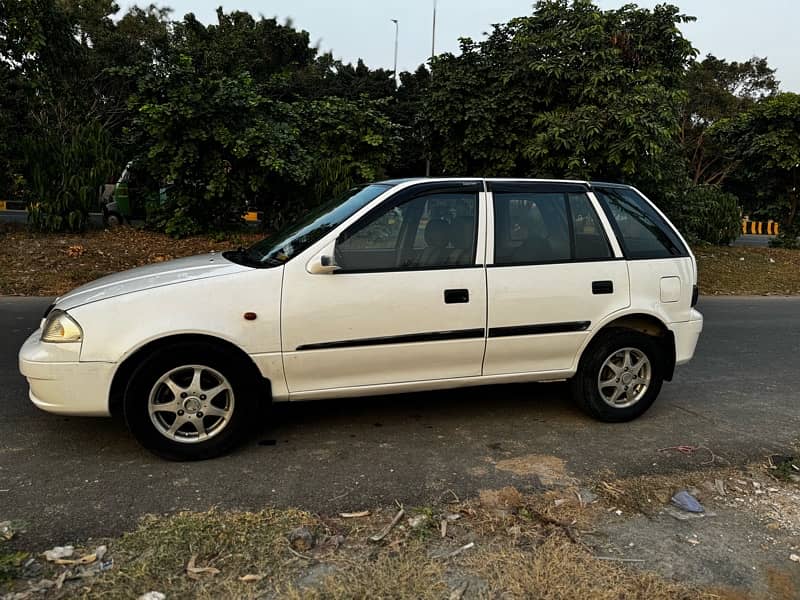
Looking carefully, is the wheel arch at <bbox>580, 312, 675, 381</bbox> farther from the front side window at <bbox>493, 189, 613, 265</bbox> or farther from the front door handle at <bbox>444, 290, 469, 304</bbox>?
the front door handle at <bbox>444, 290, 469, 304</bbox>

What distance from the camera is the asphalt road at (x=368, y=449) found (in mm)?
3295

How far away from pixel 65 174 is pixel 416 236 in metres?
9.56

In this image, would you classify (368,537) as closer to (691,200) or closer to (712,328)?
(712,328)

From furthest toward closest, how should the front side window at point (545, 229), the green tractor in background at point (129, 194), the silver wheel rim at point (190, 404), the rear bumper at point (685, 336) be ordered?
1. the green tractor in background at point (129, 194)
2. the rear bumper at point (685, 336)
3. the front side window at point (545, 229)
4. the silver wheel rim at point (190, 404)

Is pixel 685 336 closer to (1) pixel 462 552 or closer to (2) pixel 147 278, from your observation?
(1) pixel 462 552

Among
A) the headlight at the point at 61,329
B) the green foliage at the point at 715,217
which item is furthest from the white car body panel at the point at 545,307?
the green foliage at the point at 715,217

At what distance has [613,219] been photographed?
4.59 m

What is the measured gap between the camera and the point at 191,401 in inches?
145

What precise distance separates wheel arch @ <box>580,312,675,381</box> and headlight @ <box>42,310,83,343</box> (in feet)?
11.1

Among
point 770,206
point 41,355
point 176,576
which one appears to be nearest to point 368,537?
point 176,576

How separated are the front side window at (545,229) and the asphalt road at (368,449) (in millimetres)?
1220

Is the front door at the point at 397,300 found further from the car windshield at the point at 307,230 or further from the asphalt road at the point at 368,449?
the asphalt road at the point at 368,449

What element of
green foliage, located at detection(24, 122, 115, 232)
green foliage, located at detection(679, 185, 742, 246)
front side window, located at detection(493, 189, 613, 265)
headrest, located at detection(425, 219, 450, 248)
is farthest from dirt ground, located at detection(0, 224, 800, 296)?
front side window, located at detection(493, 189, 613, 265)

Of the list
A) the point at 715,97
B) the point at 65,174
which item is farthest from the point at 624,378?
the point at 715,97
